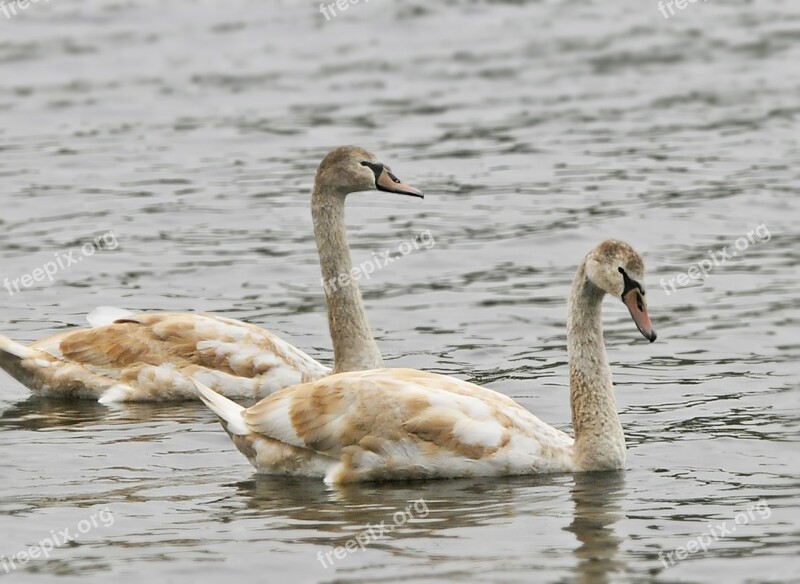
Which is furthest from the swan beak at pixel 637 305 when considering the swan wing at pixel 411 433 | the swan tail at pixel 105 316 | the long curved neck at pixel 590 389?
the swan tail at pixel 105 316

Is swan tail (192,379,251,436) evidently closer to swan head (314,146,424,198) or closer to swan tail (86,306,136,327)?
swan head (314,146,424,198)

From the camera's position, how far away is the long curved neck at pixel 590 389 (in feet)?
34.9

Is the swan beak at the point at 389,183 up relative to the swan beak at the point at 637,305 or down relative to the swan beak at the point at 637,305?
up

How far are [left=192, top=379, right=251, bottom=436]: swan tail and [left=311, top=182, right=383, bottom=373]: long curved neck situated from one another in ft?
6.32

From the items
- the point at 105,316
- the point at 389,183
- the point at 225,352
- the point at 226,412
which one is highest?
the point at 389,183

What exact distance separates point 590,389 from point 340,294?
2803 millimetres

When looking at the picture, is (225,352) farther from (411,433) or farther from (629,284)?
(629,284)

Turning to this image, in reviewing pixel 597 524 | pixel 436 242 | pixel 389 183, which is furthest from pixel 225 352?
pixel 436 242

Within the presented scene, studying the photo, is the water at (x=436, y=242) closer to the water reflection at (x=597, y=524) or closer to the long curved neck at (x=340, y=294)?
the water reflection at (x=597, y=524)

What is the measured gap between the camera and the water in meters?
9.44

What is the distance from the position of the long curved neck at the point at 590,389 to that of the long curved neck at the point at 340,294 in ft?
7.79

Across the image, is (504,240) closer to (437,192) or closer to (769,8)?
(437,192)

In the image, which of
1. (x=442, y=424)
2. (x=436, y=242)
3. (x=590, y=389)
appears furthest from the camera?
(x=436, y=242)

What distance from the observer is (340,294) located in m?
13.1
